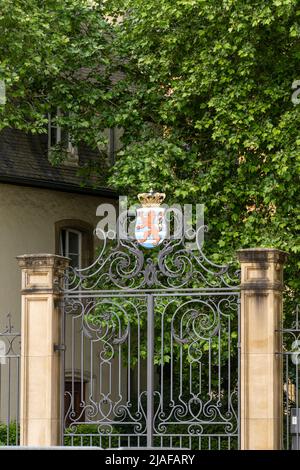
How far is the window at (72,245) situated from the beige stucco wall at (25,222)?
415 mm

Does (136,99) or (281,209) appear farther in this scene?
(136,99)

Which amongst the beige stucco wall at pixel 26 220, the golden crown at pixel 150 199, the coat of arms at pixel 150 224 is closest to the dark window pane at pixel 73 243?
the beige stucco wall at pixel 26 220

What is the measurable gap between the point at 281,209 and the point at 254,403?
985cm

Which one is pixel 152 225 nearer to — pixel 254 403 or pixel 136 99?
pixel 254 403

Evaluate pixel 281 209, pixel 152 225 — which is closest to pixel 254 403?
pixel 152 225

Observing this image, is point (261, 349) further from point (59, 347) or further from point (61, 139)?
point (61, 139)

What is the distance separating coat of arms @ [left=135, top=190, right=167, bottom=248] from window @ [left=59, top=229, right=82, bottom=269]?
15601mm

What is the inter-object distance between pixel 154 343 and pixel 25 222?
37.0ft

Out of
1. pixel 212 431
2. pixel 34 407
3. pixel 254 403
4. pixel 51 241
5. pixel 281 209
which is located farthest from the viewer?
pixel 51 241

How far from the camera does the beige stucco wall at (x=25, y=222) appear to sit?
32625 mm

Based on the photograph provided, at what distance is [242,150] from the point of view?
28453 millimetres

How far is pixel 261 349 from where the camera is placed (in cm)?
1822

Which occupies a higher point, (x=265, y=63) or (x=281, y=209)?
(x=265, y=63)

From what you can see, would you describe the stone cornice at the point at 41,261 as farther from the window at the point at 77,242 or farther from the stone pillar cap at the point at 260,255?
the window at the point at 77,242
